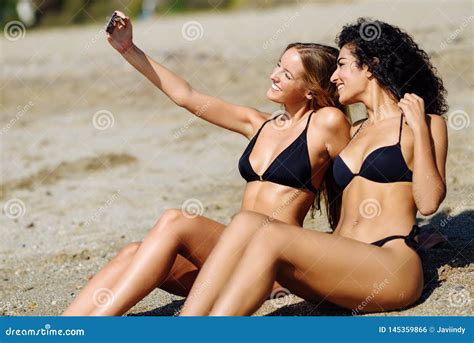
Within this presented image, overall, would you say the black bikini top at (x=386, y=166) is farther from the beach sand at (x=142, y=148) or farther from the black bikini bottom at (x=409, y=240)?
the beach sand at (x=142, y=148)

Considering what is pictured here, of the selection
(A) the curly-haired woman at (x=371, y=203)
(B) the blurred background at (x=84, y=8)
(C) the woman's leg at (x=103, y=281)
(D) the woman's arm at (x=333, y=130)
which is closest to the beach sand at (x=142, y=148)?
(A) the curly-haired woman at (x=371, y=203)

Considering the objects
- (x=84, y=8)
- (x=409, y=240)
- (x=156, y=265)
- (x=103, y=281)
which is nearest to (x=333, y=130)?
(x=409, y=240)

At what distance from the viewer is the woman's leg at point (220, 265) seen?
3625 millimetres

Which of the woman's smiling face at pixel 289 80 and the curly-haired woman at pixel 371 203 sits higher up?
the woman's smiling face at pixel 289 80

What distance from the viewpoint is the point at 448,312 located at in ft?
13.0

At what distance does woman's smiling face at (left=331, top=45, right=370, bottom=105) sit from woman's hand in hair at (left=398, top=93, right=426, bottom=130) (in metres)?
0.24

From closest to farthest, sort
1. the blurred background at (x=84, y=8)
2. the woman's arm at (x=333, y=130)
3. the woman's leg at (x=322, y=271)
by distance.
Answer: the woman's leg at (x=322, y=271) < the woman's arm at (x=333, y=130) < the blurred background at (x=84, y=8)

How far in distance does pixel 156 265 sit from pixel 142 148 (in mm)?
5616

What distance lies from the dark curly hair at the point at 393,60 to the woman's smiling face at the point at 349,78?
0.10 ft

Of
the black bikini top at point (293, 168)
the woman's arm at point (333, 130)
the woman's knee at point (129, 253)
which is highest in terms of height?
the woman's arm at point (333, 130)

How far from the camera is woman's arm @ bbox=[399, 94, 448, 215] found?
3.88 meters

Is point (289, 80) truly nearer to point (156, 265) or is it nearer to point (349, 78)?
point (349, 78)

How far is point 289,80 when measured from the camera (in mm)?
4461

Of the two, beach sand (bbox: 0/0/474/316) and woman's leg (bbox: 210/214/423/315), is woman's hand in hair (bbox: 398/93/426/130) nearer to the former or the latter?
woman's leg (bbox: 210/214/423/315)
